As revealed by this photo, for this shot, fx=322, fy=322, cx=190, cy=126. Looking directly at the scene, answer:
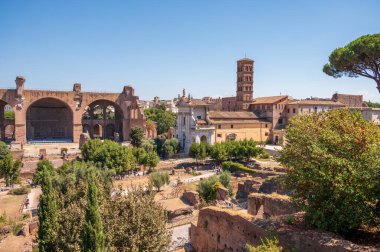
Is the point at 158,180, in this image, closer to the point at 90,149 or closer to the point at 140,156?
the point at 140,156

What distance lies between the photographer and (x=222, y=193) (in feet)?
77.1

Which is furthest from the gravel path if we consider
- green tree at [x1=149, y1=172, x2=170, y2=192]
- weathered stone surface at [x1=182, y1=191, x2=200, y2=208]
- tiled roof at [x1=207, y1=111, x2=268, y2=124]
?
tiled roof at [x1=207, y1=111, x2=268, y2=124]

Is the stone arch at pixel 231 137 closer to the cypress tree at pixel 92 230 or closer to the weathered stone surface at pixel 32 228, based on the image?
the weathered stone surface at pixel 32 228

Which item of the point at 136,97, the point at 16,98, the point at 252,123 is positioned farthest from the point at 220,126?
the point at 16,98

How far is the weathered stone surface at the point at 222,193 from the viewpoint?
2327 centimetres

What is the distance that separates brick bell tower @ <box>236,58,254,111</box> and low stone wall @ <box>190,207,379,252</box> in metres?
43.8

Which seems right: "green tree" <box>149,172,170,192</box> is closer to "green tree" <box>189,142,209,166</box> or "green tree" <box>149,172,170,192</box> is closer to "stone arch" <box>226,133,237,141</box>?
"green tree" <box>189,142,209,166</box>

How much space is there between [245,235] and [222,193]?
40.8 ft

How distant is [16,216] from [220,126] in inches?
1202

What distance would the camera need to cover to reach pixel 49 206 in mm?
11727

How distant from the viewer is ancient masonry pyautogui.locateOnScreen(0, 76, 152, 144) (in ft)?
149

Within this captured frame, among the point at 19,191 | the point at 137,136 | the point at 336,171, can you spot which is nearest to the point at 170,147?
the point at 137,136

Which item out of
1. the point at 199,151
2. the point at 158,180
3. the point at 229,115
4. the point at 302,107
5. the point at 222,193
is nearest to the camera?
the point at 222,193

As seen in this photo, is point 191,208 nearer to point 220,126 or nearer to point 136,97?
point 220,126
